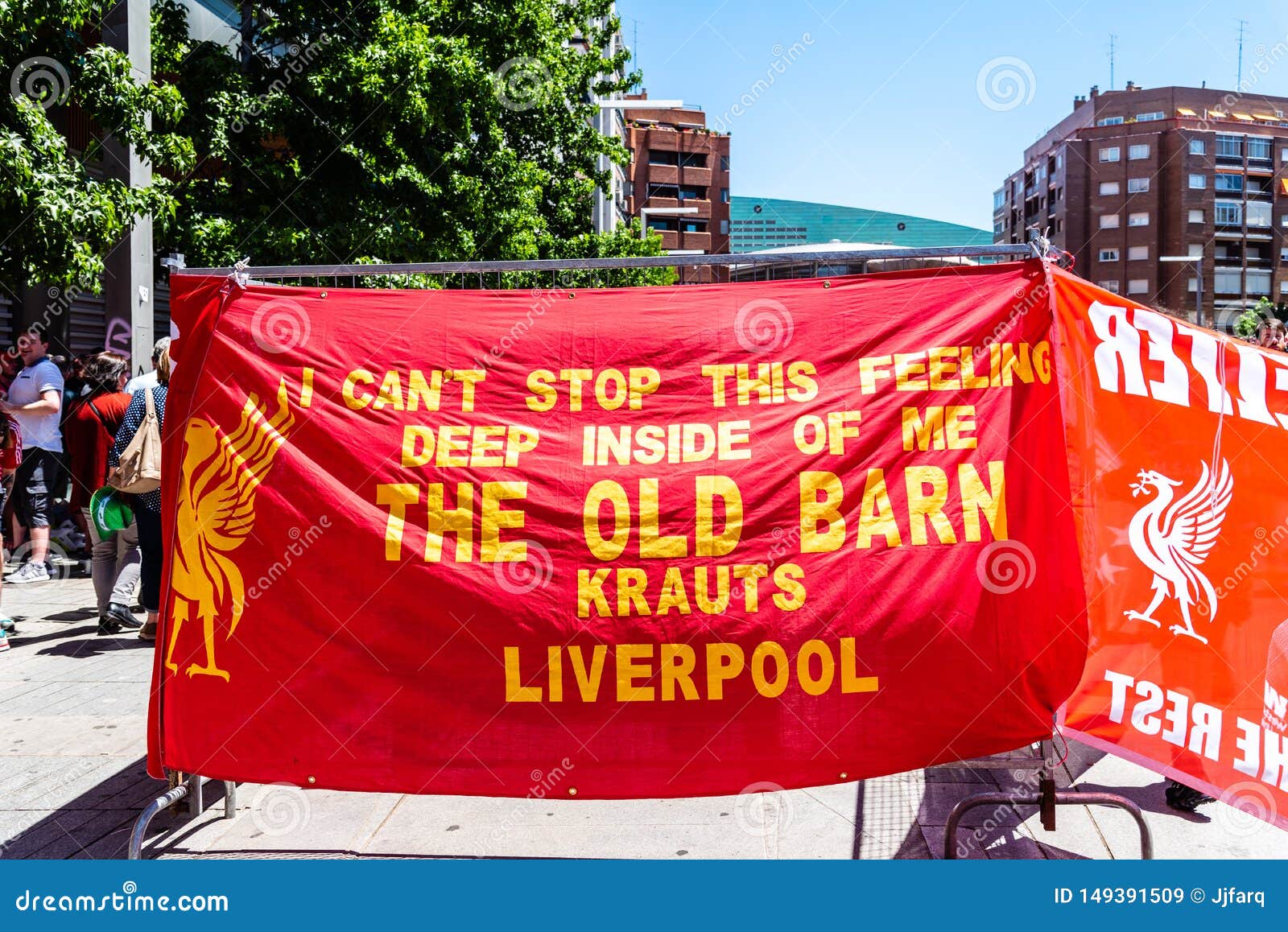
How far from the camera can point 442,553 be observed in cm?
358

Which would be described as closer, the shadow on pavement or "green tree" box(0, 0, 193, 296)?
the shadow on pavement

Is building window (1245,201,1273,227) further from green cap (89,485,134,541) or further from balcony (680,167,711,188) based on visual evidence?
green cap (89,485,134,541)

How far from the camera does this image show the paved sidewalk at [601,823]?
404cm

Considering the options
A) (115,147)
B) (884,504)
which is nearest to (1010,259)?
(884,504)

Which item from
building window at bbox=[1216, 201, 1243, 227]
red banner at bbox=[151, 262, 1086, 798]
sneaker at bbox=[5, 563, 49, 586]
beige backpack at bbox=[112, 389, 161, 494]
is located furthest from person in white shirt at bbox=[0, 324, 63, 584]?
building window at bbox=[1216, 201, 1243, 227]

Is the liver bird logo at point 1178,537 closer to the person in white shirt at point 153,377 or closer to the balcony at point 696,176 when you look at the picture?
the person in white shirt at point 153,377

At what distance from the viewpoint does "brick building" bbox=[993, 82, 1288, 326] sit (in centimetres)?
9050

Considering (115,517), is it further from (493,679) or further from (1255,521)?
(1255,521)

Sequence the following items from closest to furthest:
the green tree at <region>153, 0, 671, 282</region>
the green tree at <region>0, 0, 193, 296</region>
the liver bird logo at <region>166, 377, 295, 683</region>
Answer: the liver bird logo at <region>166, 377, 295, 683</region> → the green tree at <region>0, 0, 193, 296</region> → the green tree at <region>153, 0, 671, 282</region>

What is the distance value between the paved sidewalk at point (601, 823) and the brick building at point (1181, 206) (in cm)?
9404

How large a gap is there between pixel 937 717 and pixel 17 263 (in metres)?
8.18

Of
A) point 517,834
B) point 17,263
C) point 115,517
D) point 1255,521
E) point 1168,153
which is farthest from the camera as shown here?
point 1168,153

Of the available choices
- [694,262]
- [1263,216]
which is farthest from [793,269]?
[1263,216]

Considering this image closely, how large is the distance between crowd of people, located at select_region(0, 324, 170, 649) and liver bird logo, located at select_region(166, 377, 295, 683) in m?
1.81
